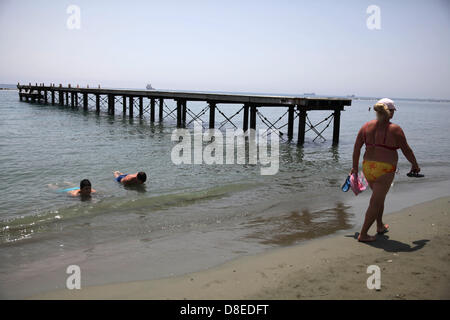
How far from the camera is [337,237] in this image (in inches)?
209

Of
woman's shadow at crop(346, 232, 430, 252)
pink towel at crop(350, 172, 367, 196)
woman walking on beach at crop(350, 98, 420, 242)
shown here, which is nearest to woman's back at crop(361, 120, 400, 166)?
woman walking on beach at crop(350, 98, 420, 242)

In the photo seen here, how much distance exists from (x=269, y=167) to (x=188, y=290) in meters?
9.63

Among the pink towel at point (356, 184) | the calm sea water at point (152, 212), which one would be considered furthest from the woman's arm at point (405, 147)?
the calm sea water at point (152, 212)

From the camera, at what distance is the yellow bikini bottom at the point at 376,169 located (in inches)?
177

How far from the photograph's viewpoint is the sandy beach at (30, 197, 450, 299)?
11.1ft

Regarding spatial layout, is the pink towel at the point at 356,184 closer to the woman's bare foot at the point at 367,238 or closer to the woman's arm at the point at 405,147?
the woman's bare foot at the point at 367,238

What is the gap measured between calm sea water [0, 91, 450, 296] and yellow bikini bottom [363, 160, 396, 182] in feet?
5.19

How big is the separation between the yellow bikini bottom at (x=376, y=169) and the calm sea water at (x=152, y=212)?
1.58 metres

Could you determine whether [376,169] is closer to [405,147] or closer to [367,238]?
[405,147]

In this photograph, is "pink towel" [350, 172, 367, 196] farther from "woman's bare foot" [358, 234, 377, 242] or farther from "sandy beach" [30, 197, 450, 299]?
"sandy beach" [30, 197, 450, 299]

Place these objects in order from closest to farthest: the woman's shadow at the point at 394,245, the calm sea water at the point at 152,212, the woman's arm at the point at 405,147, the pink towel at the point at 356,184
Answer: the woman's arm at the point at 405,147 < the woman's shadow at the point at 394,245 < the calm sea water at the point at 152,212 < the pink towel at the point at 356,184

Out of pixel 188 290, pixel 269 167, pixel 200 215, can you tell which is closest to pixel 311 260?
pixel 188 290

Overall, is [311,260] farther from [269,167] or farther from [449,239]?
[269,167]
